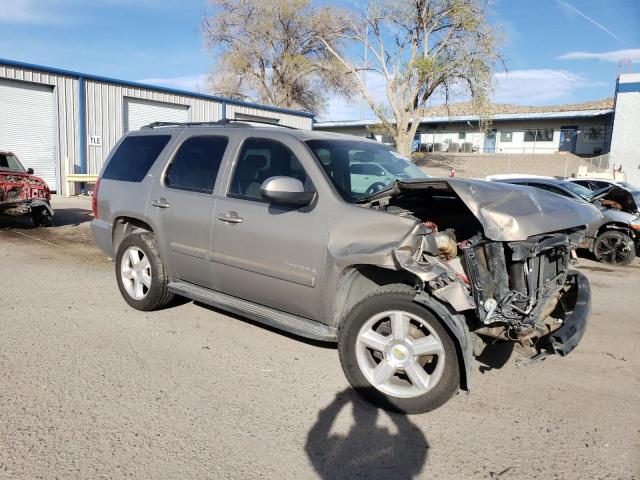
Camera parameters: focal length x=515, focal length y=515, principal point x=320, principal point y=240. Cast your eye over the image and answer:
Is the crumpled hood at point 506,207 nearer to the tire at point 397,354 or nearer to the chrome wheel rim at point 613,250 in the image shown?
the tire at point 397,354

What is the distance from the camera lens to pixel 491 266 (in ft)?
11.1

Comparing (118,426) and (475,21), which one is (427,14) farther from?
(118,426)

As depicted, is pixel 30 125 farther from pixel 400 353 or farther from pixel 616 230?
pixel 400 353

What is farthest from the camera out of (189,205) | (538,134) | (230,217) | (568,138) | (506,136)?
(506,136)

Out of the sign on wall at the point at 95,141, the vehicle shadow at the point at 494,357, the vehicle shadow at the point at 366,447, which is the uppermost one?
the sign on wall at the point at 95,141

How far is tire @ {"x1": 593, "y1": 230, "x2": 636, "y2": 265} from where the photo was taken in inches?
373

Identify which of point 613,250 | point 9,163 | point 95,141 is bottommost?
point 613,250

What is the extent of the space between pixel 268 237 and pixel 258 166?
74 centimetres

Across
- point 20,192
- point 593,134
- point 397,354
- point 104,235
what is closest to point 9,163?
point 20,192

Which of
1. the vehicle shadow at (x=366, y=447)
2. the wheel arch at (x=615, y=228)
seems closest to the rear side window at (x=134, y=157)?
the vehicle shadow at (x=366, y=447)

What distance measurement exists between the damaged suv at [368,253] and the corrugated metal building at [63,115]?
15863 mm

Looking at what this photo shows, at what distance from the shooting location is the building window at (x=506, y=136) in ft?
152

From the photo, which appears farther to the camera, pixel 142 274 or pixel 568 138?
pixel 568 138

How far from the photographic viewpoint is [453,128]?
49094mm
